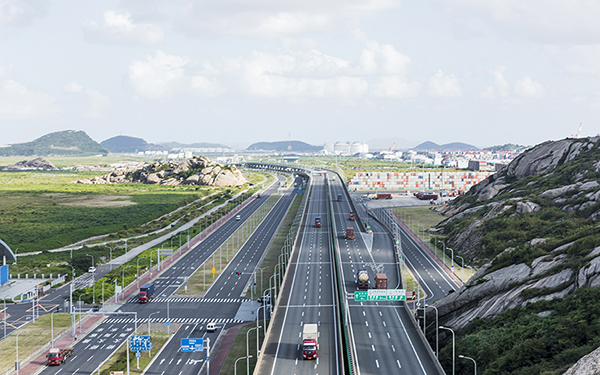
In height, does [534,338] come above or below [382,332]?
above

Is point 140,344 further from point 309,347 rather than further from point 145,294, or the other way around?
point 145,294

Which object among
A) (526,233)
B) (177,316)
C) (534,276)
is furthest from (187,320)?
(526,233)

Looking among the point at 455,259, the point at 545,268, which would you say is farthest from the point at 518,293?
the point at 455,259

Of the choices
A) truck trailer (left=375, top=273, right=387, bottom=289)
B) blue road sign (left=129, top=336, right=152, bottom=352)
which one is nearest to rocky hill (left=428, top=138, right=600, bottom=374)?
truck trailer (left=375, top=273, right=387, bottom=289)

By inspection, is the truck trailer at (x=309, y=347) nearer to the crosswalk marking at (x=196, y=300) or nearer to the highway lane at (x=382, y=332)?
the highway lane at (x=382, y=332)

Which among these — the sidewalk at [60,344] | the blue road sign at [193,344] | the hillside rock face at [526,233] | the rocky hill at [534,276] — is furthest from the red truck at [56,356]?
the hillside rock face at [526,233]

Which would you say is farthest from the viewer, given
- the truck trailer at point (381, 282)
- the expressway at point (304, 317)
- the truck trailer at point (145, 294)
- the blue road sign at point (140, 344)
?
the truck trailer at point (145, 294)
